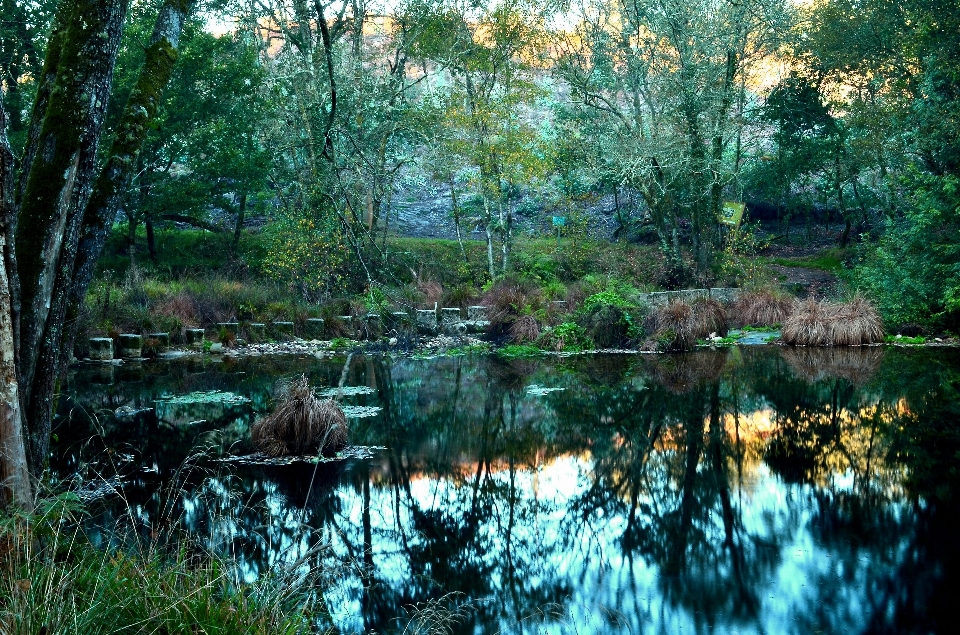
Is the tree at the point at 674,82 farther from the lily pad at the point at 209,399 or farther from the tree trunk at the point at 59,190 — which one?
the tree trunk at the point at 59,190

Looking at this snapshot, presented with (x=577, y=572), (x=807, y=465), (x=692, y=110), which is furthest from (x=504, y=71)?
(x=577, y=572)

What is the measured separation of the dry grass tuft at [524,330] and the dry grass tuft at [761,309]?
5.22 metres

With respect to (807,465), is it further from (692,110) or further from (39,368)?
(692,110)

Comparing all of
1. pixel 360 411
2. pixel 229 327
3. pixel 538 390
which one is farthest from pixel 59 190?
pixel 229 327

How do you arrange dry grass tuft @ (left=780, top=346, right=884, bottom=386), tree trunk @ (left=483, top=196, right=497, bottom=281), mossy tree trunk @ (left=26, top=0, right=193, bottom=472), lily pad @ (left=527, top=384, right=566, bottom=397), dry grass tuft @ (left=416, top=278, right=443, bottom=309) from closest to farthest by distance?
mossy tree trunk @ (left=26, top=0, right=193, bottom=472) → lily pad @ (left=527, top=384, right=566, bottom=397) → dry grass tuft @ (left=780, top=346, right=884, bottom=386) → dry grass tuft @ (left=416, top=278, right=443, bottom=309) → tree trunk @ (left=483, top=196, right=497, bottom=281)

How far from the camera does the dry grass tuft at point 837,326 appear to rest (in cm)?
1698

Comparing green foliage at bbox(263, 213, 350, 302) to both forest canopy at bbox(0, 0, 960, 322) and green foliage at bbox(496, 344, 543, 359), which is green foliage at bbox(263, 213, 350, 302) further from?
green foliage at bbox(496, 344, 543, 359)

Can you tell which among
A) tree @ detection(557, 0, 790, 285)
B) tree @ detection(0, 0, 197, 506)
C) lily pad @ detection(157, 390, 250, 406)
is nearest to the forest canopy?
tree @ detection(557, 0, 790, 285)

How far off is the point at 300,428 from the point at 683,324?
1093 centimetres

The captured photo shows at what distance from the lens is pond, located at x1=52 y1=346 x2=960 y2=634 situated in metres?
4.92

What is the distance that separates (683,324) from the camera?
1725 cm

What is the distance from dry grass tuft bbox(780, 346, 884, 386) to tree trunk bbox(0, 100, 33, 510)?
11.5 m

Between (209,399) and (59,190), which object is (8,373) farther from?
(209,399)

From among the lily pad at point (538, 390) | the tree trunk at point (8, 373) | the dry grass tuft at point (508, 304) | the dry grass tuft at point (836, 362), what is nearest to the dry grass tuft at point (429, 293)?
the dry grass tuft at point (508, 304)
